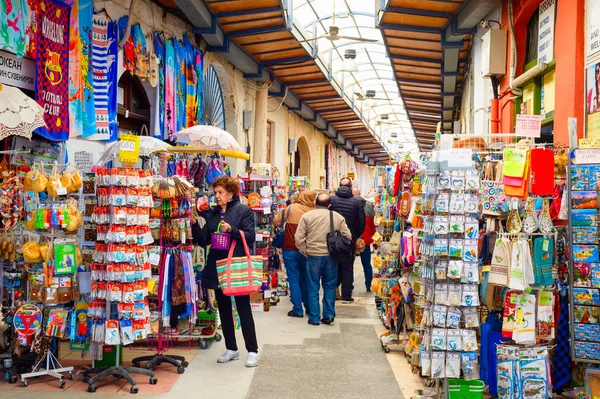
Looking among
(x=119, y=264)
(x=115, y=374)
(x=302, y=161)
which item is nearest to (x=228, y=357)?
(x=115, y=374)

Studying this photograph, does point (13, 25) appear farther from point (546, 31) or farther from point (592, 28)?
point (546, 31)

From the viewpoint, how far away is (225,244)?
526 cm

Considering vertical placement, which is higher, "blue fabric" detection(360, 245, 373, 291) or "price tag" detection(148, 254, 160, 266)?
"price tag" detection(148, 254, 160, 266)

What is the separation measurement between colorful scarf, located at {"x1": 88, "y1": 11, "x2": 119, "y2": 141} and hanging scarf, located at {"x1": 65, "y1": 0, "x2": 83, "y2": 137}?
1.31ft

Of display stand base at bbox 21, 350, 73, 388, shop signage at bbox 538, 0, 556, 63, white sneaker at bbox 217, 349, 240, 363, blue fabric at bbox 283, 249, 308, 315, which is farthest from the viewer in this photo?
blue fabric at bbox 283, 249, 308, 315

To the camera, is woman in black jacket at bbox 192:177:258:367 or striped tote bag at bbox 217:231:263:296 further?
woman in black jacket at bbox 192:177:258:367

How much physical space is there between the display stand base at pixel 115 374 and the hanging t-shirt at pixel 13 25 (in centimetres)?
301

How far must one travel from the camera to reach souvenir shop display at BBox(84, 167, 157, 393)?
4.65 m

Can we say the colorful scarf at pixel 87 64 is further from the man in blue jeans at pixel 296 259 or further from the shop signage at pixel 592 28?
the shop signage at pixel 592 28

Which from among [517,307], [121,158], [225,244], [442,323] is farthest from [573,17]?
[121,158]

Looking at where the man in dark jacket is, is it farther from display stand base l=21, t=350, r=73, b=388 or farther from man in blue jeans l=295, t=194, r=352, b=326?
display stand base l=21, t=350, r=73, b=388

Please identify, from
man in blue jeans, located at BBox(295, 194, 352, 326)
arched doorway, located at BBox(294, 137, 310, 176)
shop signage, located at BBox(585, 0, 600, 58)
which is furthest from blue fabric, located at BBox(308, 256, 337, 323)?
arched doorway, located at BBox(294, 137, 310, 176)

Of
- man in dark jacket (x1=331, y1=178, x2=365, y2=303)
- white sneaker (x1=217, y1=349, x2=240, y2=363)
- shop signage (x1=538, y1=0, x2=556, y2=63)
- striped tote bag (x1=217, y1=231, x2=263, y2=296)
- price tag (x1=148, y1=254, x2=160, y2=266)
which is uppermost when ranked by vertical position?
shop signage (x1=538, y1=0, x2=556, y2=63)

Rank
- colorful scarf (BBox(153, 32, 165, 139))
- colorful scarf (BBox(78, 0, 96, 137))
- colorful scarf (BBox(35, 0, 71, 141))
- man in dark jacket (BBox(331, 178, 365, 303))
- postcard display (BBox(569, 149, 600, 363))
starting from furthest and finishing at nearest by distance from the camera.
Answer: colorful scarf (BBox(153, 32, 165, 139)) → man in dark jacket (BBox(331, 178, 365, 303)) → colorful scarf (BBox(78, 0, 96, 137)) → colorful scarf (BBox(35, 0, 71, 141)) → postcard display (BBox(569, 149, 600, 363))
